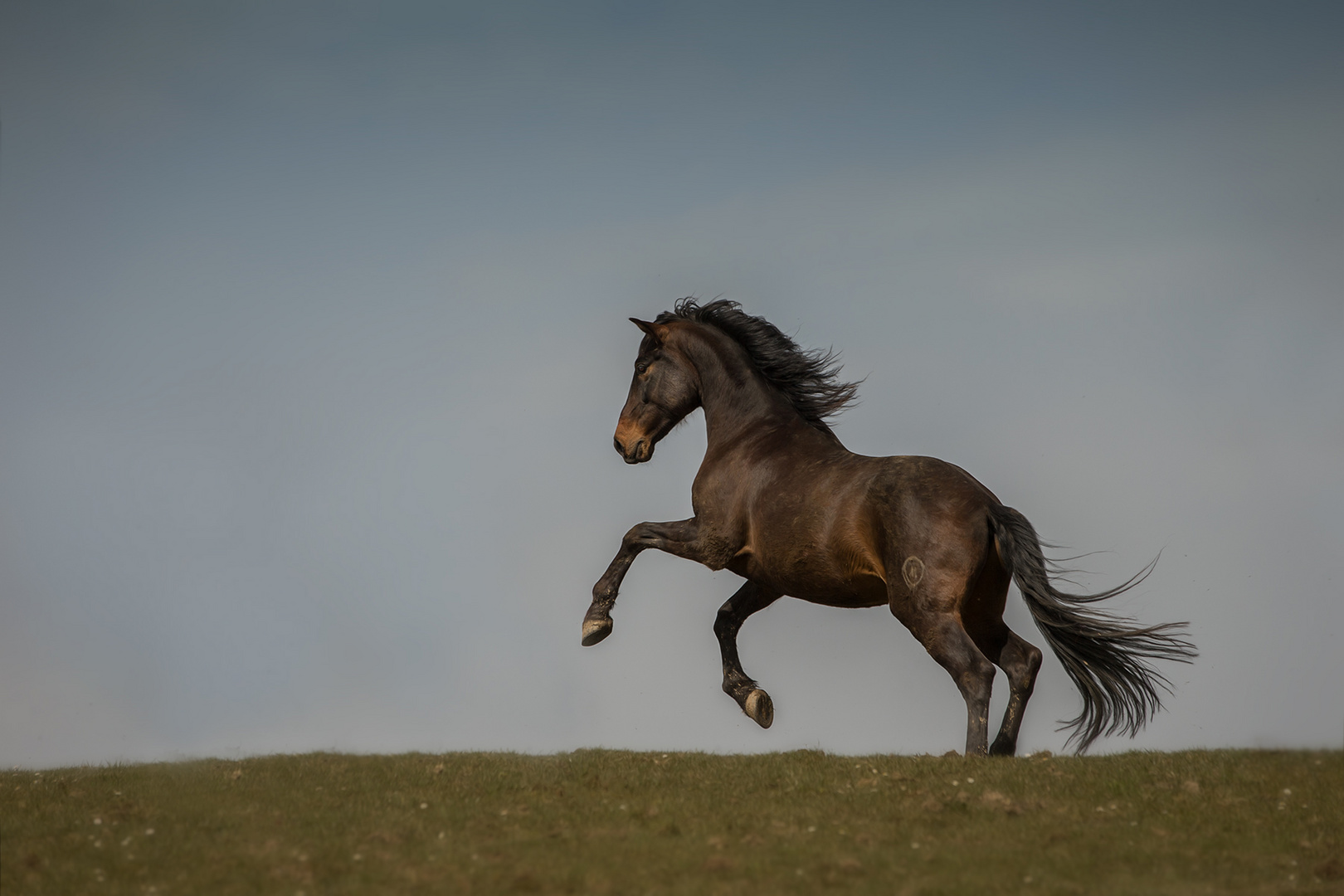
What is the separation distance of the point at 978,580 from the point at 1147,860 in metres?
3.54

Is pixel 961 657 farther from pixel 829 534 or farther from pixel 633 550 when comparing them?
pixel 633 550

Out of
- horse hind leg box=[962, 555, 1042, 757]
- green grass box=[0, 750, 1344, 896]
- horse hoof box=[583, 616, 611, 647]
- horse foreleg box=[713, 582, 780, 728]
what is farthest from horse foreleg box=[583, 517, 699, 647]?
horse hind leg box=[962, 555, 1042, 757]

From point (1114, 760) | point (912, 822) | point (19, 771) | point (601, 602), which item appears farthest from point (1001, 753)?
point (19, 771)

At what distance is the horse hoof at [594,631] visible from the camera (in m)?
10.7

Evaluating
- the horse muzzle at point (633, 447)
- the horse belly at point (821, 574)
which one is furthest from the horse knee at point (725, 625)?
the horse muzzle at point (633, 447)

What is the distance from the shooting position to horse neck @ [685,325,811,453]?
37.9 ft

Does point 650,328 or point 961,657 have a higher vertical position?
point 650,328

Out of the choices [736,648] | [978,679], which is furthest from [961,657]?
Answer: [736,648]

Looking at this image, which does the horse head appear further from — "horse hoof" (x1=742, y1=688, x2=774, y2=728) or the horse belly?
"horse hoof" (x1=742, y1=688, x2=774, y2=728)

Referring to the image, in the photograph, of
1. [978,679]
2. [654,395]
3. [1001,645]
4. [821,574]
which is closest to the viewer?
[978,679]

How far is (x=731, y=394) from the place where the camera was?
11.8 metres

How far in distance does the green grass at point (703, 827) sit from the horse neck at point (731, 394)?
11.0 ft

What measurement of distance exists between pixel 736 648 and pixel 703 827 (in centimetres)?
420

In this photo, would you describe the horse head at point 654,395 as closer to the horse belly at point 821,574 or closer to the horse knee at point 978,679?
the horse belly at point 821,574
